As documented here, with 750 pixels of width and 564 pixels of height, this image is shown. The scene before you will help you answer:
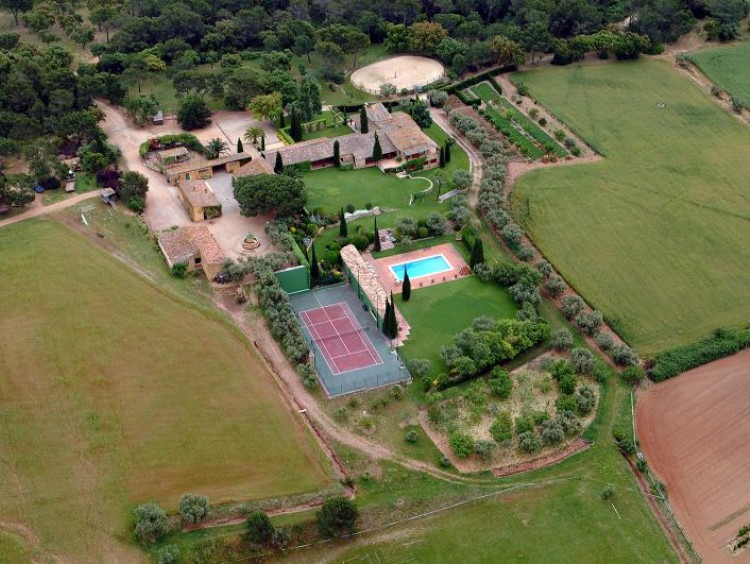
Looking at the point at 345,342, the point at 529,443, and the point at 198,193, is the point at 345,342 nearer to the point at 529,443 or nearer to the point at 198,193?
the point at 529,443

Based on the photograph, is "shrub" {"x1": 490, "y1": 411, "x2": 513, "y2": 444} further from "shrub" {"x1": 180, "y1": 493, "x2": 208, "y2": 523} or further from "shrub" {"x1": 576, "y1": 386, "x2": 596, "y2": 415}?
"shrub" {"x1": 180, "y1": 493, "x2": 208, "y2": 523}

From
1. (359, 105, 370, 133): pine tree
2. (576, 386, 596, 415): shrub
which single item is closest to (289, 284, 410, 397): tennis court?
(576, 386, 596, 415): shrub

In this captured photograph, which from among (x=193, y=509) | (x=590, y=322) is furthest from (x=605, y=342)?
(x=193, y=509)

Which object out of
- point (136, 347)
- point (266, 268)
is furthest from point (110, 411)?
point (266, 268)

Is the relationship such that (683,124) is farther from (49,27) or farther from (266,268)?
(49,27)

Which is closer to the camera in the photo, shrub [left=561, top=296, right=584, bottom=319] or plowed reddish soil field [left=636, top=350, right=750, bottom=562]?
plowed reddish soil field [left=636, top=350, right=750, bottom=562]
